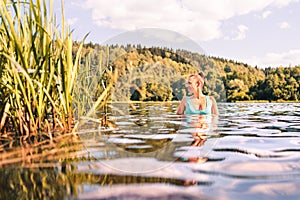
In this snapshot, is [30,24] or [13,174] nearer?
[13,174]

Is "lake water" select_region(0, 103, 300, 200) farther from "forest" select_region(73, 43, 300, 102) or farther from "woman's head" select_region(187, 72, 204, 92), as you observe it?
"woman's head" select_region(187, 72, 204, 92)

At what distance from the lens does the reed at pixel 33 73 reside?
2.99 m

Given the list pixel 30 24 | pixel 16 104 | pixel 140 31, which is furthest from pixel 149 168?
pixel 140 31

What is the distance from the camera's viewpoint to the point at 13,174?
6.20ft

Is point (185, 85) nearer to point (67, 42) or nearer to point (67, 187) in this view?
point (67, 42)

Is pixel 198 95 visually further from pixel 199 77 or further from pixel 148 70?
pixel 148 70

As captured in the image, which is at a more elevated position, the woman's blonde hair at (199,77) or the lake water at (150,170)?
the woman's blonde hair at (199,77)

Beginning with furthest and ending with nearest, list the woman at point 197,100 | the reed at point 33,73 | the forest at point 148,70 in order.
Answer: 1. the woman at point 197,100
2. the forest at point 148,70
3. the reed at point 33,73

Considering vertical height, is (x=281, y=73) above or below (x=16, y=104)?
above

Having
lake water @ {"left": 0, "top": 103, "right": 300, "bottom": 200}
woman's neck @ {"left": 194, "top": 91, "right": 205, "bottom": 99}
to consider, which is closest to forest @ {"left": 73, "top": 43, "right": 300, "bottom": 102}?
woman's neck @ {"left": 194, "top": 91, "right": 205, "bottom": 99}

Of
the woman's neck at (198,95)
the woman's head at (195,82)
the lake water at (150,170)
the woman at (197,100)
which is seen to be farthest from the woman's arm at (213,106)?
the lake water at (150,170)

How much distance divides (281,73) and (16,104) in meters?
51.9

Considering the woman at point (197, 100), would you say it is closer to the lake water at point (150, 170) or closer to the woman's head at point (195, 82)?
the woman's head at point (195, 82)

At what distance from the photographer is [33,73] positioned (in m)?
3.12
